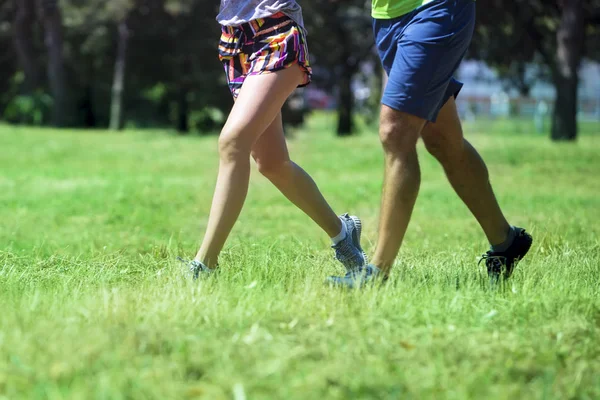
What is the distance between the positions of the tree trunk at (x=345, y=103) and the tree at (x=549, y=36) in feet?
17.4

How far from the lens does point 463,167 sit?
16.8ft

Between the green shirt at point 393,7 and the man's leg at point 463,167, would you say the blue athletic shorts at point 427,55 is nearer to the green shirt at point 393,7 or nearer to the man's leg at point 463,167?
the green shirt at point 393,7

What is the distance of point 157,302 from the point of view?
3.97 m

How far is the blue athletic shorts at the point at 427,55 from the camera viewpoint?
4625mm

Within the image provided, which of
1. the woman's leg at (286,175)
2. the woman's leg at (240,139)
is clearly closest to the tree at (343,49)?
the woman's leg at (286,175)

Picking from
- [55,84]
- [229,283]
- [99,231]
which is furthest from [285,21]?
[55,84]

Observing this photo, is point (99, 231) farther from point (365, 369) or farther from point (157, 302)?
point (365, 369)

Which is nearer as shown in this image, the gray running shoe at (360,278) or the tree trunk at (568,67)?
the gray running shoe at (360,278)

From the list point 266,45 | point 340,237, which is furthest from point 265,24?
point 340,237

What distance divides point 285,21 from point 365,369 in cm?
222

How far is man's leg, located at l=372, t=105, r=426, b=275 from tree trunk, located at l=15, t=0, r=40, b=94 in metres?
33.8

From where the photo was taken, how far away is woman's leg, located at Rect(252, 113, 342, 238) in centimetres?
518

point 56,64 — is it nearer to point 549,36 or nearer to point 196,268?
point 549,36

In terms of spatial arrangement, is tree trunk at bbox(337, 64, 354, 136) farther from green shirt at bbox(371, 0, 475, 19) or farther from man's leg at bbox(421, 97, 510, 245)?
green shirt at bbox(371, 0, 475, 19)
